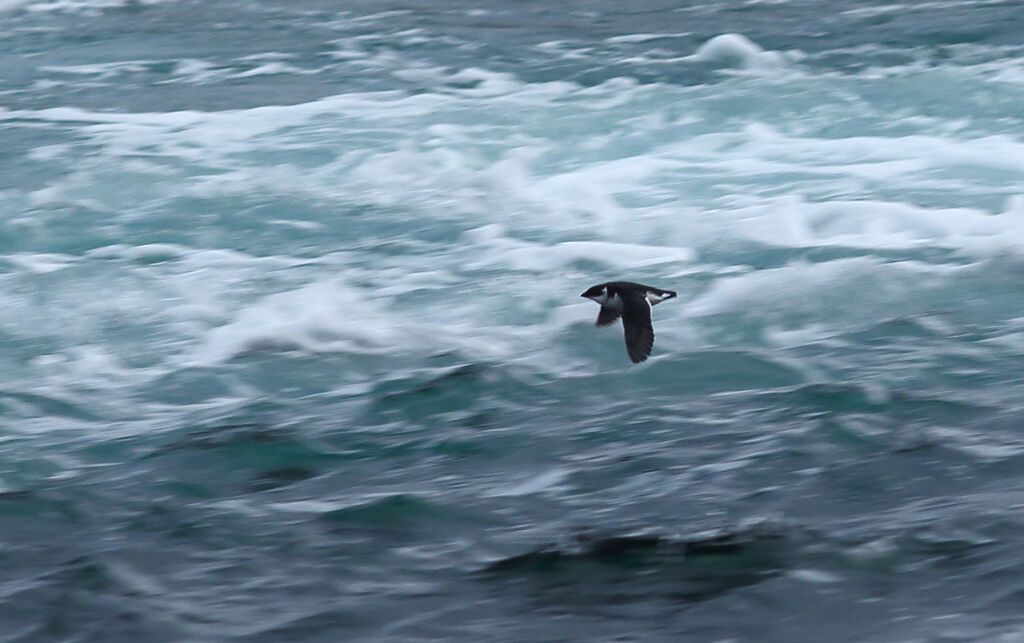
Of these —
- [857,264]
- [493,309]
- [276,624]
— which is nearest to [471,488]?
[276,624]

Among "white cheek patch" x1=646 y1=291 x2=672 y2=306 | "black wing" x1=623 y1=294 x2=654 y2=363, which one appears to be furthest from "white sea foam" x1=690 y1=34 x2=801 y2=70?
"black wing" x1=623 y1=294 x2=654 y2=363

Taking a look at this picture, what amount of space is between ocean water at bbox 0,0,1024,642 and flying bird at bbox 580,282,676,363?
25 cm

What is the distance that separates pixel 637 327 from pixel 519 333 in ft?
3.79

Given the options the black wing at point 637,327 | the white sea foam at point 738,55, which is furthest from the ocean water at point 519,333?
the black wing at point 637,327

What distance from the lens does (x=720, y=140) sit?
33.2 feet

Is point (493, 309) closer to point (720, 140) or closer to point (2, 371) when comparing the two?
point (2, 371)

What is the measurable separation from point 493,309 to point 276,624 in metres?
3.29

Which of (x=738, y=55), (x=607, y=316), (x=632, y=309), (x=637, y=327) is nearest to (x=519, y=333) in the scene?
(x=607, y=316)

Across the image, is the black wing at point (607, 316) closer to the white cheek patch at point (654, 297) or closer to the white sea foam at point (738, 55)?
the white cheek patch at point (654, 297)

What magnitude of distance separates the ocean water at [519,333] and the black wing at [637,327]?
23 cm

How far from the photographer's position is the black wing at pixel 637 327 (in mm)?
5746

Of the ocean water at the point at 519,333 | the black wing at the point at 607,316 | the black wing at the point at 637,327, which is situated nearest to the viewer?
the ocean water at the point at 519,333

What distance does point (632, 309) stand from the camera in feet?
19.5

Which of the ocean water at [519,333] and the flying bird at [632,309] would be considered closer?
the ocean water at [519,333]
